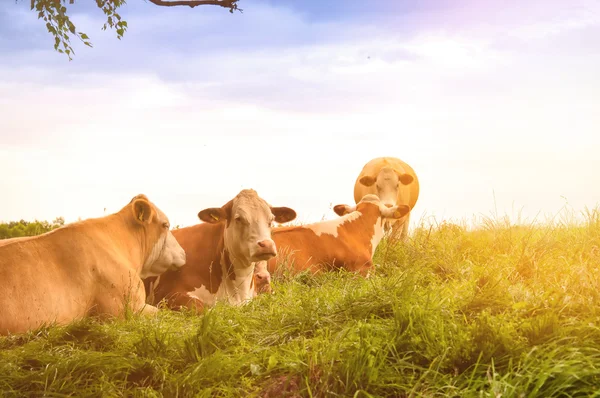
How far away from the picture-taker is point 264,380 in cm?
481

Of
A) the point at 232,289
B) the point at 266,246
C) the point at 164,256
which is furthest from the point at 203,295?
the point at 266,246

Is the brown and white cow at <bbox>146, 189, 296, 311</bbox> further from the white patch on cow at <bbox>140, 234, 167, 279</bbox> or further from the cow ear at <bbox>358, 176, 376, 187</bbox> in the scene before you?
the cow ear at <bbox>358, 176, 376, 187</bbox>

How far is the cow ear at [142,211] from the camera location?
8477 mm

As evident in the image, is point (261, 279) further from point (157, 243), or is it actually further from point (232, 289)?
point (157, 243)

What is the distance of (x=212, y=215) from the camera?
884cm

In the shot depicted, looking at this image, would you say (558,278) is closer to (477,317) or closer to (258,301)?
(477,317)

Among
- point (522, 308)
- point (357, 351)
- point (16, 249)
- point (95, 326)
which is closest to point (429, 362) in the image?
point (357, 351)

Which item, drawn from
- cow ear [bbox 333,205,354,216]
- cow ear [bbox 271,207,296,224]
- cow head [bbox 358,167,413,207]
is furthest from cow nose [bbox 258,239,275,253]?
cow head [bbox 358,167,413,207]

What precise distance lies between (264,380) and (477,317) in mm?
1803

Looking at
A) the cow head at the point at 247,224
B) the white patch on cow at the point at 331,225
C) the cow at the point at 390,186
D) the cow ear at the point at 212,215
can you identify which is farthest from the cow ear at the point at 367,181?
the cow ear at the point at 212,215

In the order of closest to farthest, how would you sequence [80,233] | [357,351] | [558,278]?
[357,351] < [558,278] < [80,233]

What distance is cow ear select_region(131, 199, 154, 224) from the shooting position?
848cm

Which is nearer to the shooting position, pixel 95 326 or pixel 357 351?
pixel 357 351

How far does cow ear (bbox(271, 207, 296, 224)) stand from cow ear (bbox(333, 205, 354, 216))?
9.29 ft
